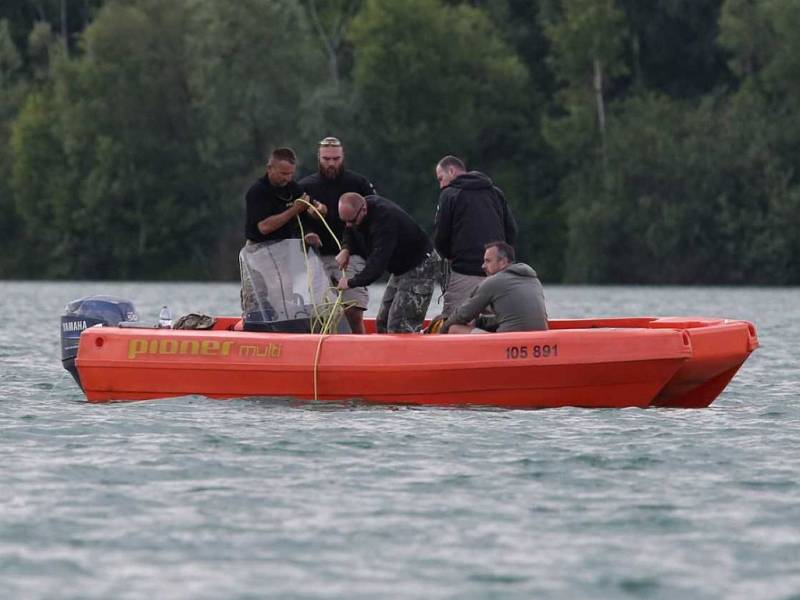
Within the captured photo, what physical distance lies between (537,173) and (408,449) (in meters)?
45.1

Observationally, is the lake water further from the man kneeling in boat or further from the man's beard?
the man's beard

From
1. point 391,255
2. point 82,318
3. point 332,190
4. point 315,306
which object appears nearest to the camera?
point 391,255

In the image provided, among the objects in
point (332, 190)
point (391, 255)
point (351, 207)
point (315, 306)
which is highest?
point (332, 190)

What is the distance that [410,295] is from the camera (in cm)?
1271

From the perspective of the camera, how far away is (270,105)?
5047 centimetres

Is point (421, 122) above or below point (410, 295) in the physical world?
above

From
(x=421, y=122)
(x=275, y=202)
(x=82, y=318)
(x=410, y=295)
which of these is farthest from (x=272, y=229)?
(x=421, y=122)

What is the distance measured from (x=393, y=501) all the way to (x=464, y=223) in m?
4.32

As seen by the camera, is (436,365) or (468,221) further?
(468,221)

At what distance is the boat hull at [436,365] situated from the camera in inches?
469

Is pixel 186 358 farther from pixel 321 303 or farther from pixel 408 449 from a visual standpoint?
pixel 408 449

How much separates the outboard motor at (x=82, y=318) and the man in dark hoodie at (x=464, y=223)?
2.59 m

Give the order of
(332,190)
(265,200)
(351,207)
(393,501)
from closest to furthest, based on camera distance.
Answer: (393,501) → (351,207) → (265,200) → (332,190)

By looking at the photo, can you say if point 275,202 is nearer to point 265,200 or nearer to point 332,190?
point 265,200
